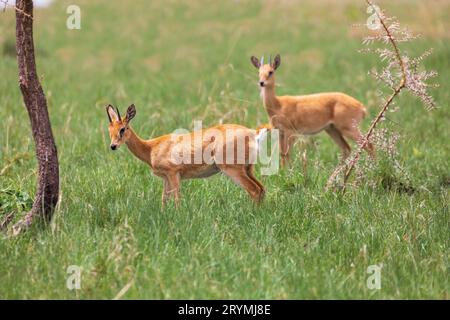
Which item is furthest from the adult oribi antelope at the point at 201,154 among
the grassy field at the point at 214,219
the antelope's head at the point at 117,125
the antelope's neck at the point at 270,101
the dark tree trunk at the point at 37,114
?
the antelope's neck at the point at 270,101

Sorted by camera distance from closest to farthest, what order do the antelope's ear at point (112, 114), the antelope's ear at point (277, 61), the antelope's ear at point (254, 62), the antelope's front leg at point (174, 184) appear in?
the antelope's front leg at point (174, 184)
the antelope's ear at point (112, 114)
the antelope's ear at point (277, 61)
the antelope's ear at point (254, 62)

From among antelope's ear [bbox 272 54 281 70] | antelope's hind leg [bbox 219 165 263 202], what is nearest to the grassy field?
antelope's hind leg [bbox 219 165 263 202]

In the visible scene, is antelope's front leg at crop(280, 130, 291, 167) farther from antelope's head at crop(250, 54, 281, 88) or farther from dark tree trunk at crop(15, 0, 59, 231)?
dark tree trunk at crop(15, 0, 59, 231)

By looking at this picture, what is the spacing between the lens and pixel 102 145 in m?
9.38

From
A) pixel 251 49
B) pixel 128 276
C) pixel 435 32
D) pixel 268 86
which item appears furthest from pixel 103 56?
pixel 128 276

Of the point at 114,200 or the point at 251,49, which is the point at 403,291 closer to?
the point at 114,200

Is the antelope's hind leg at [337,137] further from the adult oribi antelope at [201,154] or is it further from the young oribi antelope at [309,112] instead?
the adult oribi antelope at [201,154]

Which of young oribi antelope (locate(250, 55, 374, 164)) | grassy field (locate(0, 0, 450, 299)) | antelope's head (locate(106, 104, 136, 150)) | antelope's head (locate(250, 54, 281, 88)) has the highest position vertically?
antelope's head (locate(250, 54, 281, 88))

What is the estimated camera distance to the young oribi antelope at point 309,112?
10.1 metres

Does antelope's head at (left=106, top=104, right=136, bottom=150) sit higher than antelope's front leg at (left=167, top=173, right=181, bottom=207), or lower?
higher

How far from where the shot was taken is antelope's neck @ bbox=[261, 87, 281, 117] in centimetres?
1034

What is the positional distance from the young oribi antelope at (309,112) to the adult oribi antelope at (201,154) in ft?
8.85

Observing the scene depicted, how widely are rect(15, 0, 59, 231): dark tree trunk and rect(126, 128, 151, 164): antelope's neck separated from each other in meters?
1.26
